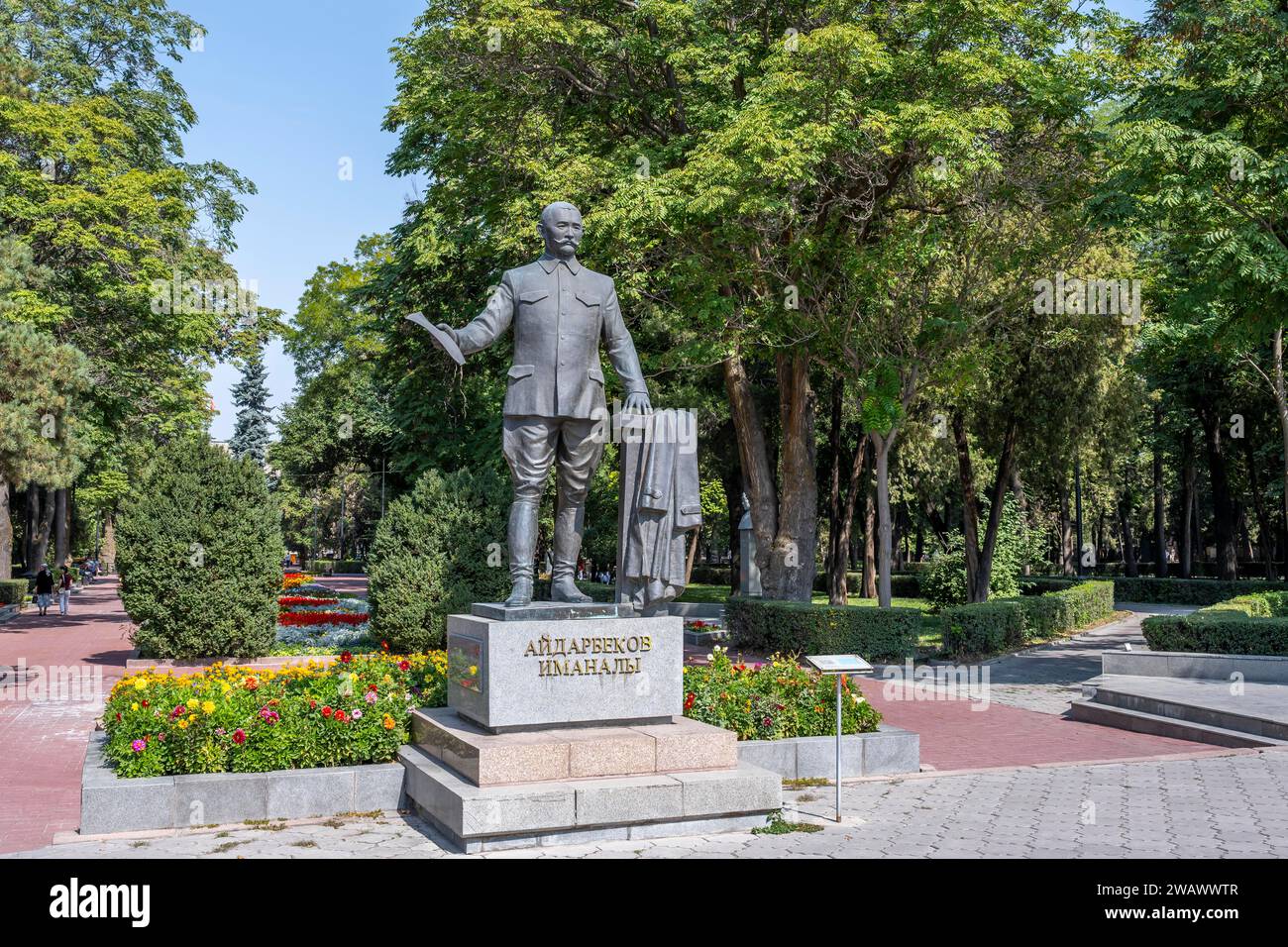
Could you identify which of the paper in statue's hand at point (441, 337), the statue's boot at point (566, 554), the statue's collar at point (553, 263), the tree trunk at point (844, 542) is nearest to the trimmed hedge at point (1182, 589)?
the tree trunk at point (844, 542)

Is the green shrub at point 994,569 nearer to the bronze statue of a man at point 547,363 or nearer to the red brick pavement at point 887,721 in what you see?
the red brick pavement at point 887,721

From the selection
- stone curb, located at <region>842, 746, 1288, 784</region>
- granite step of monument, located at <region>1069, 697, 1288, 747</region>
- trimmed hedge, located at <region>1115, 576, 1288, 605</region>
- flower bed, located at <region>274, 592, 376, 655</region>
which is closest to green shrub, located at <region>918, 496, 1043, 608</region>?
trimmed hedge, located at <region>1115, 576, 1288, 605</region>

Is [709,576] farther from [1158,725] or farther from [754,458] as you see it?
[1158,725]

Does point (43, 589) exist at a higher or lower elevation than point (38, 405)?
lower

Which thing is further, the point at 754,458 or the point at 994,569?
the point at 994,569

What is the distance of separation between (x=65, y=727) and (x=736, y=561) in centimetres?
3333

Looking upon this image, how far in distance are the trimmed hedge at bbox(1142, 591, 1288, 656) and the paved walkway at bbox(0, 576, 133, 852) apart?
15.1 metres

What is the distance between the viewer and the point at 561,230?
919cm

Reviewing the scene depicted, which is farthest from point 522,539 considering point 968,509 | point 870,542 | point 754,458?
point 870,542

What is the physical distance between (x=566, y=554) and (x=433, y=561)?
8.41 meters

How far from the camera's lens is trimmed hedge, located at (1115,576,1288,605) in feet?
124

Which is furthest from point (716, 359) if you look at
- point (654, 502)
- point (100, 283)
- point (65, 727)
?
point (100, 283)

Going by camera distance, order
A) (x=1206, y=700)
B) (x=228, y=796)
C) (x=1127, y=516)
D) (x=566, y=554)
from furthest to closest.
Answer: (x=1127, y=516), (x=1206, y=700), (x=566, y=554), (x=228, y=796)

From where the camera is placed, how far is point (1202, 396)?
123ft
